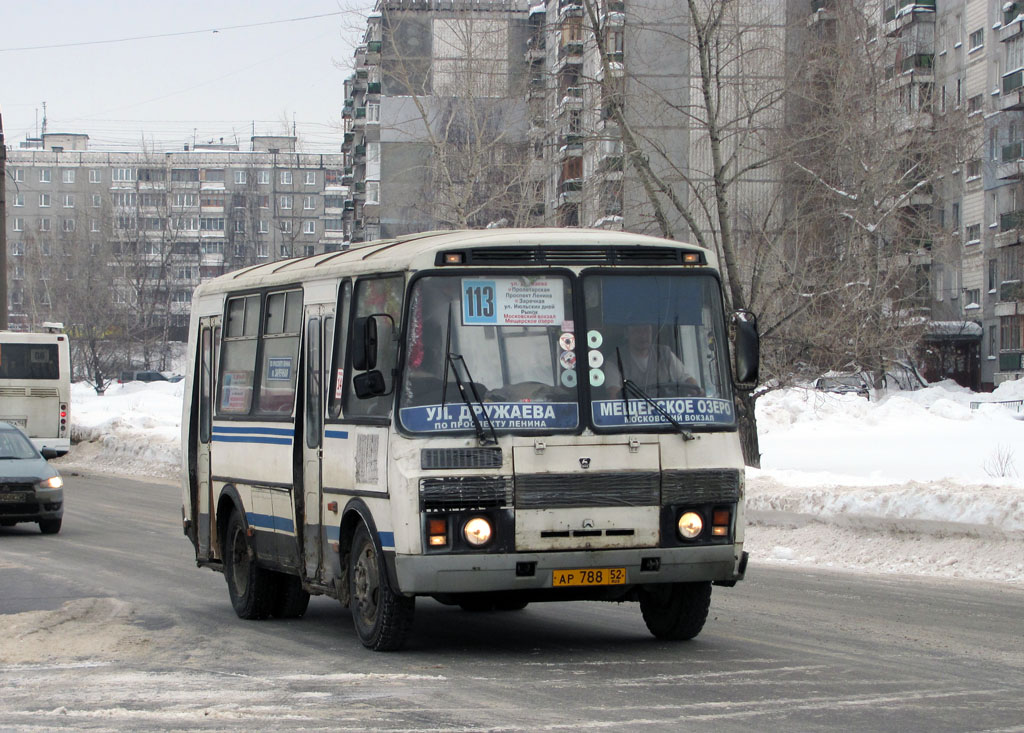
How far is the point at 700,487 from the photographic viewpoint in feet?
31.8

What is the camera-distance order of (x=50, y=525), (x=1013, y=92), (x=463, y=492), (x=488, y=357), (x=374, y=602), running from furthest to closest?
(x=1013, y=92)
(x=50, y=525)
(x=374, y=602)
(x=488, y=357)
(x=463, y=492)

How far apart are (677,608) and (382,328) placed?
8.68ft

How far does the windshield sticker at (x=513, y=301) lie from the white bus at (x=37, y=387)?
2990 centimetres

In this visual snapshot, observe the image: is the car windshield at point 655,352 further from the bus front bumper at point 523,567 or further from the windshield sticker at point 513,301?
the bus front bumper at point 523,567

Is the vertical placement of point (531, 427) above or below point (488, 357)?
below

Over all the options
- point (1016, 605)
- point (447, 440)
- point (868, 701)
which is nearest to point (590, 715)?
point (868, 701)

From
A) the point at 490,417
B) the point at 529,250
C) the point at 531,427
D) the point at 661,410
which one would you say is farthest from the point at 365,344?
the point at 661,410

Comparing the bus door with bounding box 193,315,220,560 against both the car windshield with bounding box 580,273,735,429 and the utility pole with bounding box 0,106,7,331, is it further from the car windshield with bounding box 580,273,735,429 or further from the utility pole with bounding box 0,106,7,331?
the utility pole with bounding box 0,106,7,331

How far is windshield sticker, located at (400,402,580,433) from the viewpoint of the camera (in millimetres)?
9406

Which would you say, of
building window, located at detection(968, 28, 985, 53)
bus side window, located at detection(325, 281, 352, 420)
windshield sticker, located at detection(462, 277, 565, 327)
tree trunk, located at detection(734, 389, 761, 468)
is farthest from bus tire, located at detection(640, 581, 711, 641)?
building window, located at detection(968, 28, 985, 53)

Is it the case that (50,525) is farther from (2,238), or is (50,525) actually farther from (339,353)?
(2,238)

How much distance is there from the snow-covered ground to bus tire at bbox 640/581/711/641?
5651 millimetres

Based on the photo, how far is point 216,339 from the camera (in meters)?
13.1

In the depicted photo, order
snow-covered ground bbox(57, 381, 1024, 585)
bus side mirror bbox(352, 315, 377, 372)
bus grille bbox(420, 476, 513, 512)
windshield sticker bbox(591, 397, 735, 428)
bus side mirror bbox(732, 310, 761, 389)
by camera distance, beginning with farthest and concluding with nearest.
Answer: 1. snow-covered ground bbox(57, 381, 1024, 585)
2. bus side mirror bbox(732, 310, 761, 389)
3. windshield sticker bbox(591, 397, 735, 428)
4. bus side mirror bbox(352, 315, 377, 372)
5. bus grille bbox(420, 476, 513, 512)
